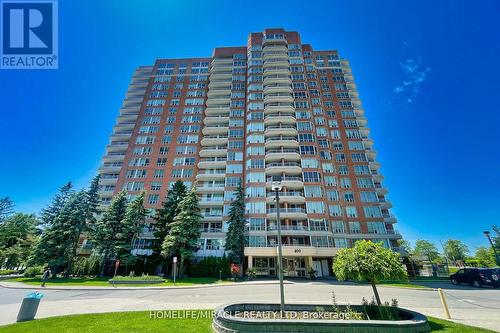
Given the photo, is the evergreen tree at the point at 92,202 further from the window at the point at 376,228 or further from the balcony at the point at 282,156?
the window at the point at 376,228

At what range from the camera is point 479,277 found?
22.9m

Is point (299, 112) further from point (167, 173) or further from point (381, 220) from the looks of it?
point (167, 173)

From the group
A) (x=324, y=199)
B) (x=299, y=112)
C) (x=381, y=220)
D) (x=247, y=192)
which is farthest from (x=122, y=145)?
(x=381, y=220)

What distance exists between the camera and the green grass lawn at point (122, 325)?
7699 millimetres

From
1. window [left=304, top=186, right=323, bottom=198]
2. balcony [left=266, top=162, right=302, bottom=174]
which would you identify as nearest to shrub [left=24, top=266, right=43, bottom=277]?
balcony [left=266, top=162, right=302, bottom=174]

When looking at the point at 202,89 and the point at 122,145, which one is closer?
the point at 122,145

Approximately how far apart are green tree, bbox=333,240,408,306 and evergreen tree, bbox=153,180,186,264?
28.1 meters

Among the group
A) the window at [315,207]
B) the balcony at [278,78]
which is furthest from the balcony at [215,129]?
the window at [315,207]

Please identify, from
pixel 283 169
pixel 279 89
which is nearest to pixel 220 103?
pixel 279 89

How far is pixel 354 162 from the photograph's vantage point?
149 ft

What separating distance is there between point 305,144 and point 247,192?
15280mm

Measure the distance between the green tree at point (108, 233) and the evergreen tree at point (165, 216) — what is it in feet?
17.1

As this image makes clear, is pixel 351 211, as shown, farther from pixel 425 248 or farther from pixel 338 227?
pixel 425 248

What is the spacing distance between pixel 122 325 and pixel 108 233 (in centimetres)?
2973
